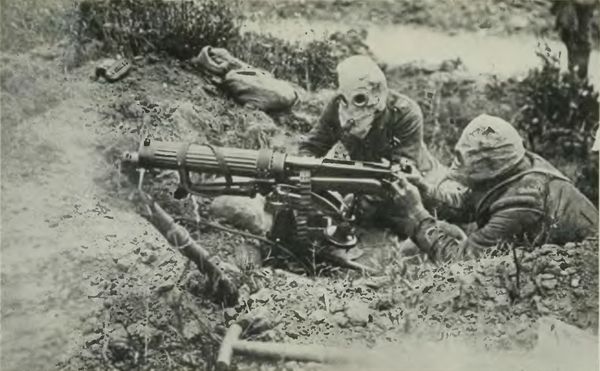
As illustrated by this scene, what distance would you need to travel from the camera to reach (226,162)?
134 inches

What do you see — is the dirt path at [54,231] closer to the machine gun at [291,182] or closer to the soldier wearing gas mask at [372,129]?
the machine gun at [291,182]

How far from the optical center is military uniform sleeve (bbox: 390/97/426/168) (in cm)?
343

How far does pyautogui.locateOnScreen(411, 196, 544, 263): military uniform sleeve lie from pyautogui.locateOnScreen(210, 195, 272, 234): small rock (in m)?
0.48

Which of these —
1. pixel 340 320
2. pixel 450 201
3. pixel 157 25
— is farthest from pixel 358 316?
pixel 157 25

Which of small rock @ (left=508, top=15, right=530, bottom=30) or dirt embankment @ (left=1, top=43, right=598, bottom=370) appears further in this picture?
small rock @ (left=508, top=15, right=530, bottom=30)

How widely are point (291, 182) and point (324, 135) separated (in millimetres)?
192

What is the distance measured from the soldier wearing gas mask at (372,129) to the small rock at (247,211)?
0.23 metres

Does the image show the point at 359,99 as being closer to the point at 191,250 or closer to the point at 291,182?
the point at 291,182

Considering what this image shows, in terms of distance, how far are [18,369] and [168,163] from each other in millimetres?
817

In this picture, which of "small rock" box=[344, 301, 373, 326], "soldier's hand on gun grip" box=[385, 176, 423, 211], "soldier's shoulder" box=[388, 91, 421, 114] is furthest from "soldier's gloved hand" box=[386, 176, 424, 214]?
"small rock" box=[344, 301, 373, 326]

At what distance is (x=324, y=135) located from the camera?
11.3 feet

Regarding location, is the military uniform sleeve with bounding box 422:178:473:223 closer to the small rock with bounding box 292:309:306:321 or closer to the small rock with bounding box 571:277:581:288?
the small rock with bounding box 571:277:581:288

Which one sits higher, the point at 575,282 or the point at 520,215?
the point at 520,215

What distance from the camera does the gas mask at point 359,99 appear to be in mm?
3420
